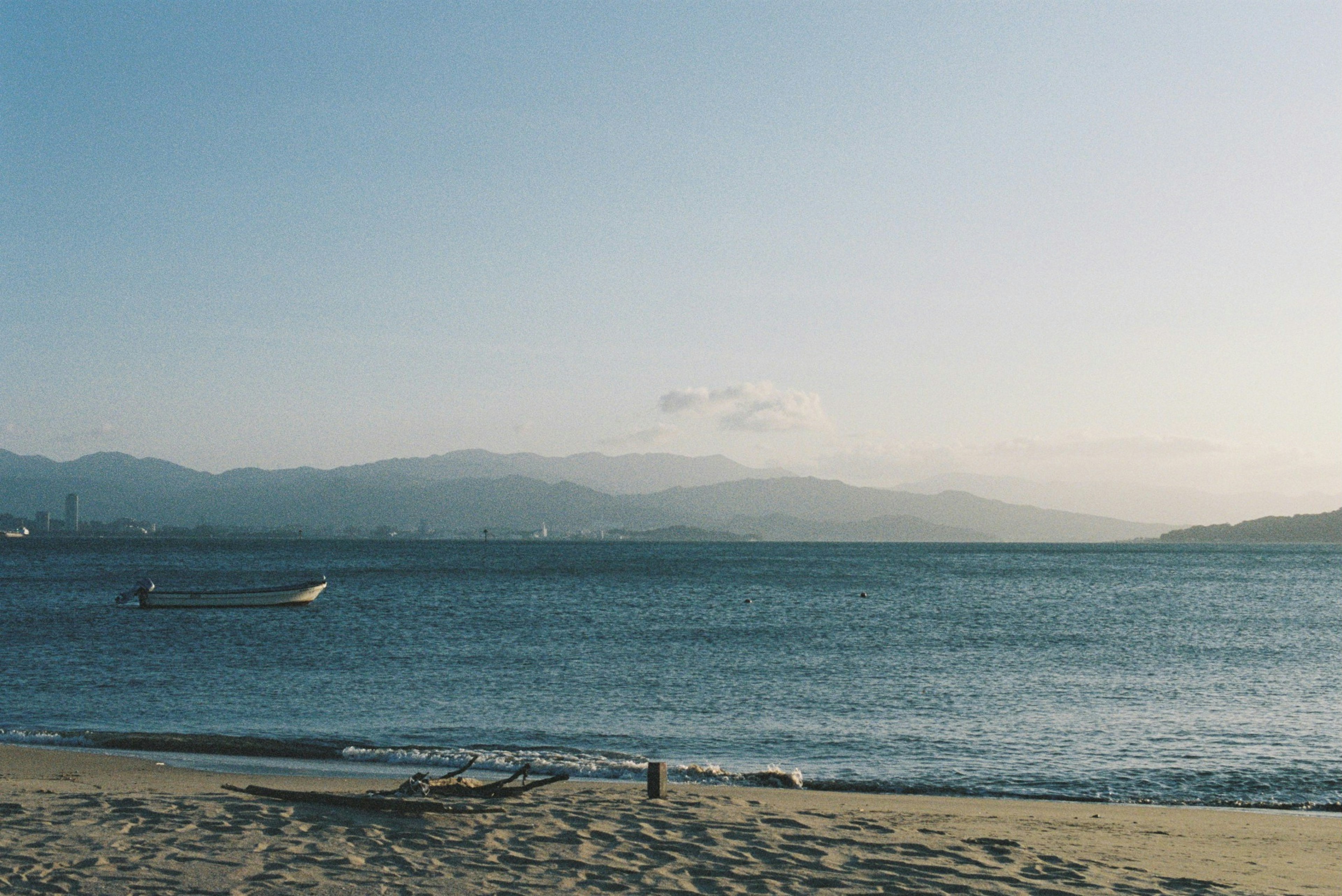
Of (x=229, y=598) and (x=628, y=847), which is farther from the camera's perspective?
(x=229, y=598)

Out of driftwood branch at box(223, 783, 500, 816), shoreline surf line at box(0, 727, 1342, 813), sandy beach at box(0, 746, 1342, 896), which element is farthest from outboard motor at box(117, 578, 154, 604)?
driftwood branch at box(223, 783, 500, 816)

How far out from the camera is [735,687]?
32.0 meters

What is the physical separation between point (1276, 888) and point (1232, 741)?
13.2m

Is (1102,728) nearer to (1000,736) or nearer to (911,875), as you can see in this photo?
(1000,736)

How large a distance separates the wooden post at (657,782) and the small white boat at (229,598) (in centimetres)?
5761

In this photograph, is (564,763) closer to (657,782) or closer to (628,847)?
(657,782)

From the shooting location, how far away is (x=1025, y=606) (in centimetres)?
7006

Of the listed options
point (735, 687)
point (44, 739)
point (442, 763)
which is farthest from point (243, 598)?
point (442, 763)

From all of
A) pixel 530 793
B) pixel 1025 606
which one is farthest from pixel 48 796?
pixel 1025 606

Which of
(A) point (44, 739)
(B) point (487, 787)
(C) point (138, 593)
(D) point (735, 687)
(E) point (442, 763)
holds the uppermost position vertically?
(B) point (487, 787)

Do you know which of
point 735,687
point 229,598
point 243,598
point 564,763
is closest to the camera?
point 564,763

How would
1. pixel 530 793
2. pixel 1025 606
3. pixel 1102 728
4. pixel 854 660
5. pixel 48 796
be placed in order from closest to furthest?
pixel 48 796 → pixel 530 793 → pixel 1102 728 → pixel 854 660 → pixel 1025 606

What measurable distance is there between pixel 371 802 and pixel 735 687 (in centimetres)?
1898

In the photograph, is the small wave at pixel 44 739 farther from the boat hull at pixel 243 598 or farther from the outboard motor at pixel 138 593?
the boat hull at pixel 243 598
